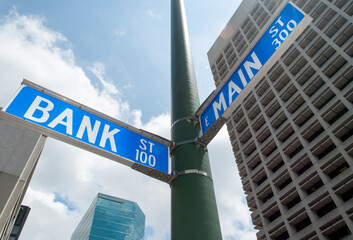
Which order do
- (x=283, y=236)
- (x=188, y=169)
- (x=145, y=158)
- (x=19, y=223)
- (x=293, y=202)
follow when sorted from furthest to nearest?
(x=19, y=223), (x=293, y=202), (x=283, y=236), (x=145, y=158), (x=188, y=169)

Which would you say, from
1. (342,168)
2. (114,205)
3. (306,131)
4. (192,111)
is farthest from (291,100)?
(114,205)

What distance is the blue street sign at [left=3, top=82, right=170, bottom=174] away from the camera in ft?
11.8

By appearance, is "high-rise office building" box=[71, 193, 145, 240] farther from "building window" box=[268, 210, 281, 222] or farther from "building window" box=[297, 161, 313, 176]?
"building window" box=[297, 161, 313, 176]

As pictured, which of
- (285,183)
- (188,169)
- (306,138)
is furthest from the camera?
(285,183)

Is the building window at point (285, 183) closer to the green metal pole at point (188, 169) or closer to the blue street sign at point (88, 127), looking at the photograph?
the green metal pole at point (188, 169)

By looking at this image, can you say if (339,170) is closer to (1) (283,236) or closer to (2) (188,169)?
(1) (283,236)

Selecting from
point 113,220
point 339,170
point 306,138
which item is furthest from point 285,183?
point 113,220

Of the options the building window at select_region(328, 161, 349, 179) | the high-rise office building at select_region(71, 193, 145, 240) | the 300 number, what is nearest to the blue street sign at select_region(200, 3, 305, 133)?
the 300 number

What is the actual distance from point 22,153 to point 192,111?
1358 centimetres

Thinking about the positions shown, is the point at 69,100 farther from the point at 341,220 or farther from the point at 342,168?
the point at 342,168

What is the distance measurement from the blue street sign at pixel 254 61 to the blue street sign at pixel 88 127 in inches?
38.5

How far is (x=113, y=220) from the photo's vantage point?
13650 cm

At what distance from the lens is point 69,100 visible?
13.3ft

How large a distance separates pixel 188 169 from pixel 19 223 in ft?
225
